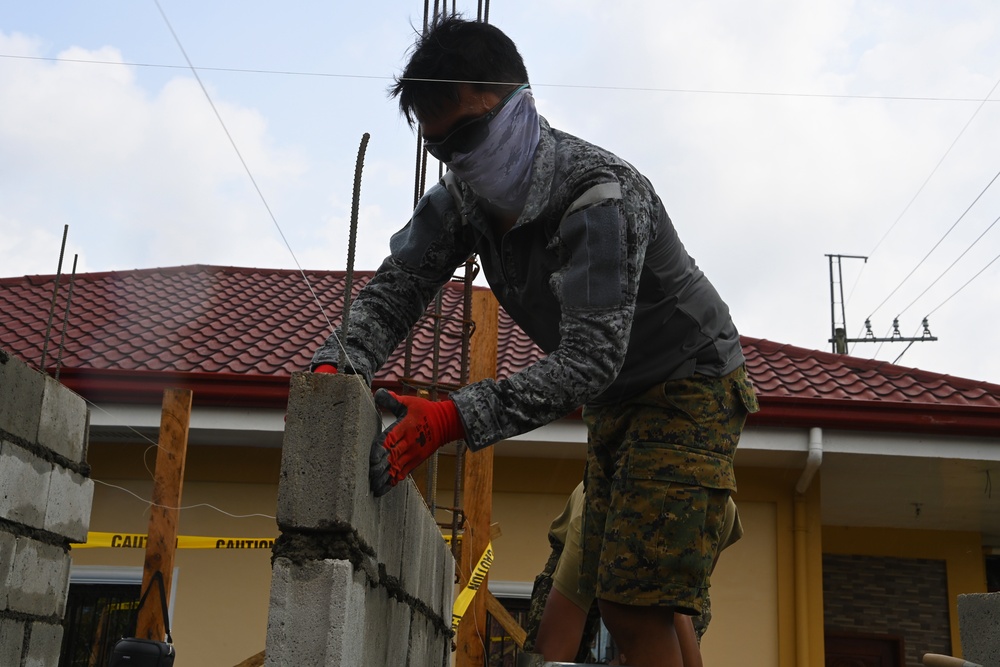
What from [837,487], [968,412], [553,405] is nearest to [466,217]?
[553,405]

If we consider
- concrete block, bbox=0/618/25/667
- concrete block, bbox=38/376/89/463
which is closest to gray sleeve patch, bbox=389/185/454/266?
concrete block, bbox=38/376/89/463

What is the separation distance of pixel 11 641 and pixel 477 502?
11.0ft

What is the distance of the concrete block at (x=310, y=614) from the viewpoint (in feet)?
6.61

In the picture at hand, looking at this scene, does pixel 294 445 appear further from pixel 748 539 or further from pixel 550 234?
pixel 748 539

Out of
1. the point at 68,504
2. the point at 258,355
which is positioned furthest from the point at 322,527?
the point at 258,355

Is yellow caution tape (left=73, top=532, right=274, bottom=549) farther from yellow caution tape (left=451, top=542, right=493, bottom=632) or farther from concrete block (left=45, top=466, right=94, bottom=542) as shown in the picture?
concrete block (left=45, top=466, right=94, bottom=542)

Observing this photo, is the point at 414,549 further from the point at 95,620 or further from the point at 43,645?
the point at 95,620

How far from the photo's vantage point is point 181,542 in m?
7.43

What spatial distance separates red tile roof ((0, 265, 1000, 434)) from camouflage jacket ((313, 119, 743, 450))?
153 inches

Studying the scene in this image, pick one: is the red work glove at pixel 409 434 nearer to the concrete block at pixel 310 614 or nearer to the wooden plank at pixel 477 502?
the concrete block at pixel 310 614

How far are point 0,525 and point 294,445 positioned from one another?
1.99 m

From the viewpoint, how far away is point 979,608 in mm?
2984

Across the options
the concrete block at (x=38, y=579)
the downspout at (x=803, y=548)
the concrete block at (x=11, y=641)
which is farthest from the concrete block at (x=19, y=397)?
the downspout at (x=803, y=548)

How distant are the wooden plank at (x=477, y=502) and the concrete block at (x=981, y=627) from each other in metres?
3.76
